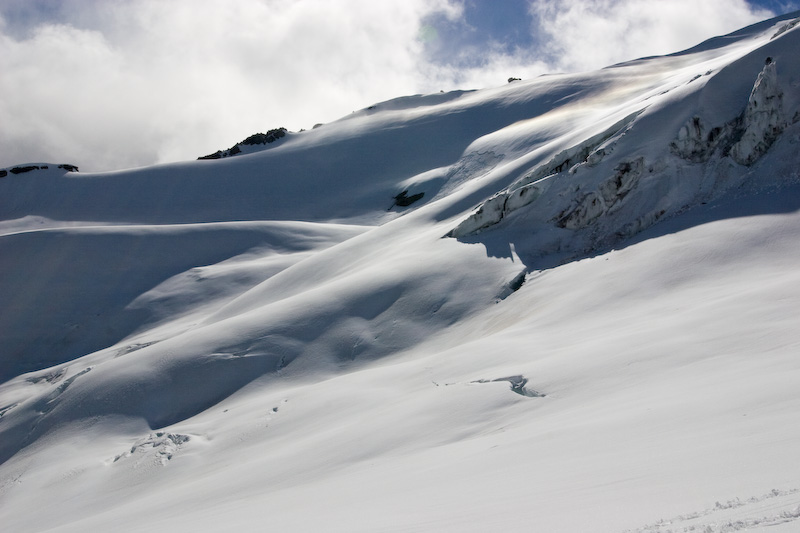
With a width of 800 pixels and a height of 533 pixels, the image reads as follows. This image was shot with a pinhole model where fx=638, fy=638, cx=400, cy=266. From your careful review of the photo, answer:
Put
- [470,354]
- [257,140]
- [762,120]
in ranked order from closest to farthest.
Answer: [470,354]
[762,120]
[257,140]

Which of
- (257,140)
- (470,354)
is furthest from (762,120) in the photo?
(257,140)

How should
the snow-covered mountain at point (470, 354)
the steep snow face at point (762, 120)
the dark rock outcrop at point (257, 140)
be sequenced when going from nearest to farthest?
1. the snow-covered mountain at point (470, 354)
2. the steep snow face at point (762, 120)
3. the dark rock outcrop at point (257, 140)

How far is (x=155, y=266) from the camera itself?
132 feet

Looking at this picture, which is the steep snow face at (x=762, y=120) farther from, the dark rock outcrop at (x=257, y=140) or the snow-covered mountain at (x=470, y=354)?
the dark rock outcrop at (x=257, y=140)

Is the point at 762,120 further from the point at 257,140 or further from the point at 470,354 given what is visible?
the point at 257,140

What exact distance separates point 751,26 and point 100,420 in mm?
65702

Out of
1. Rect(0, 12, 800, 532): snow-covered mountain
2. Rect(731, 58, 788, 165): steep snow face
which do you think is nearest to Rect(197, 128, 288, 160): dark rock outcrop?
Rect(0, 12, 800, 532): snow-covered mountain

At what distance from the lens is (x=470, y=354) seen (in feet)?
47.5

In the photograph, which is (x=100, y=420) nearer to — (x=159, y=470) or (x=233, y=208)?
(x=159, y=470)

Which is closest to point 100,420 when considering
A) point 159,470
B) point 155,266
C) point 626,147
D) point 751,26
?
point 159,470

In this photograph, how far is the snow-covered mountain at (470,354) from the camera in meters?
6.21

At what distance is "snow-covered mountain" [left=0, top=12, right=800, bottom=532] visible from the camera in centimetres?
621

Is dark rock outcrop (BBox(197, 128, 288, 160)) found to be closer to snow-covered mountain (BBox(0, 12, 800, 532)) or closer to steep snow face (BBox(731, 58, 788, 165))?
snow-covered mountain (BBox(0, 12, 800, 532))

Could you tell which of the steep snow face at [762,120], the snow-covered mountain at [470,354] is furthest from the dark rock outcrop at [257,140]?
the steep snow face at [762,120]
